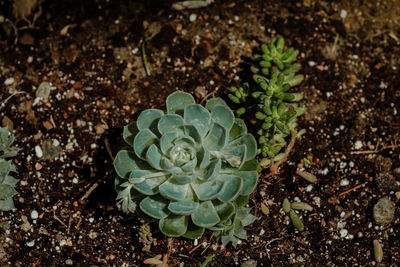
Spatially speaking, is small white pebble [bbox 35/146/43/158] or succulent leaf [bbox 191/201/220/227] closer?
succulent leaf [bbox 191/201/220/227]

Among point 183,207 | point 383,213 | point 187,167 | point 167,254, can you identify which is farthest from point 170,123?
point 383,213

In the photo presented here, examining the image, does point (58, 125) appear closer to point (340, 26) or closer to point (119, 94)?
A: point (119, 94)

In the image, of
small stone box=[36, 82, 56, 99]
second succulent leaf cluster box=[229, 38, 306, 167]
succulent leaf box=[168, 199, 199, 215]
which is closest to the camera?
succulent leaf box=[168, 199, 199, 215]

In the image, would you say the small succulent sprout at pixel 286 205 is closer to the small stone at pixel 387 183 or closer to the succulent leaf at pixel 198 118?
the small stone at pixel 387 183

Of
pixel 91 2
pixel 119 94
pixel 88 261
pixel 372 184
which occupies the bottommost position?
pixel 88 261

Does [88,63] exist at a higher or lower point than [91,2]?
lower

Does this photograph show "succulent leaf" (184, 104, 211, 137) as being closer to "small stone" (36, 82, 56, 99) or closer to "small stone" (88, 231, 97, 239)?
"small stone" (88, 231, 97, 239)

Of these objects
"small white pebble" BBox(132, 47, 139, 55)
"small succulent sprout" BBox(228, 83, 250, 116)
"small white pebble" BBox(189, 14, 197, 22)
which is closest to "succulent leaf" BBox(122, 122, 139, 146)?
"small succulent sprout" BBox(228, 83, 250, 116)

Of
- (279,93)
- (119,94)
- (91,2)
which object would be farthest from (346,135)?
(91,2)
